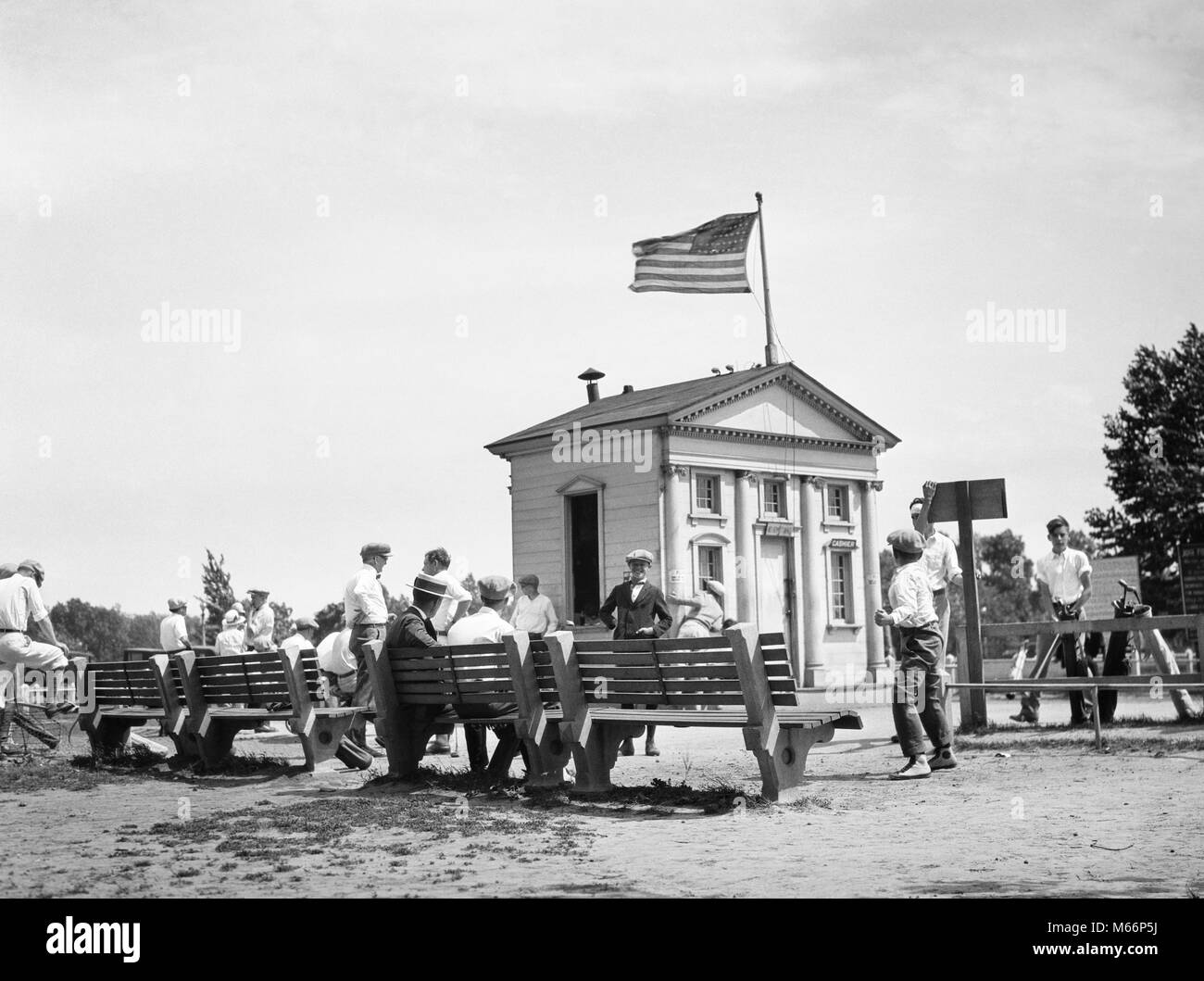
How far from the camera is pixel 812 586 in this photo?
123 feet

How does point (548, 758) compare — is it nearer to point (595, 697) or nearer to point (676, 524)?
point (595, 697)

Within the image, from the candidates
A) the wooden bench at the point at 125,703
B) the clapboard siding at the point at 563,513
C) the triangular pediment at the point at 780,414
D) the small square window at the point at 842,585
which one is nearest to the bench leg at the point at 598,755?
the wooden bench at the point at 125,703

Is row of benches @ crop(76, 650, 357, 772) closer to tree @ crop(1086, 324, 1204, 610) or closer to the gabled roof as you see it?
the gabled roof

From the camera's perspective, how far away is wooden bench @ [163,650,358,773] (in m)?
10.8

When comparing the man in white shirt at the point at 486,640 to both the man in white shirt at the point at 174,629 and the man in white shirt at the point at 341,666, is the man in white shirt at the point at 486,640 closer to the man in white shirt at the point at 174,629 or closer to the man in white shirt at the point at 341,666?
the man in white shirt at the point at 341,666

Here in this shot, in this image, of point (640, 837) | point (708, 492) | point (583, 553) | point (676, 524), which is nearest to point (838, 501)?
point (708, 492)

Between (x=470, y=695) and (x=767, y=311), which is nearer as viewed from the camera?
(x=470, y=695)

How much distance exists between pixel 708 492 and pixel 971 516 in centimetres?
2237

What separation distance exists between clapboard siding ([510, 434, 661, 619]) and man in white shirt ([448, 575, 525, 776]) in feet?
72.1

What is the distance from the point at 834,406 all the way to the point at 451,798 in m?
30.5

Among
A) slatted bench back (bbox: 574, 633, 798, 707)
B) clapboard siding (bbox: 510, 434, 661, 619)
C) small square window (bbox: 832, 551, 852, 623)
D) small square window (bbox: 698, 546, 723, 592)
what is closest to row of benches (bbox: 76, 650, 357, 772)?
slatted bench back (bbox: 574, 633, 798, 707)

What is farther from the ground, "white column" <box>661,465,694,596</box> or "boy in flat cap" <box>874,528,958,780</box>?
"white column" <box>661,465,694,596</box>

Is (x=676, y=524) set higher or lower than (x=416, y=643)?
higher
